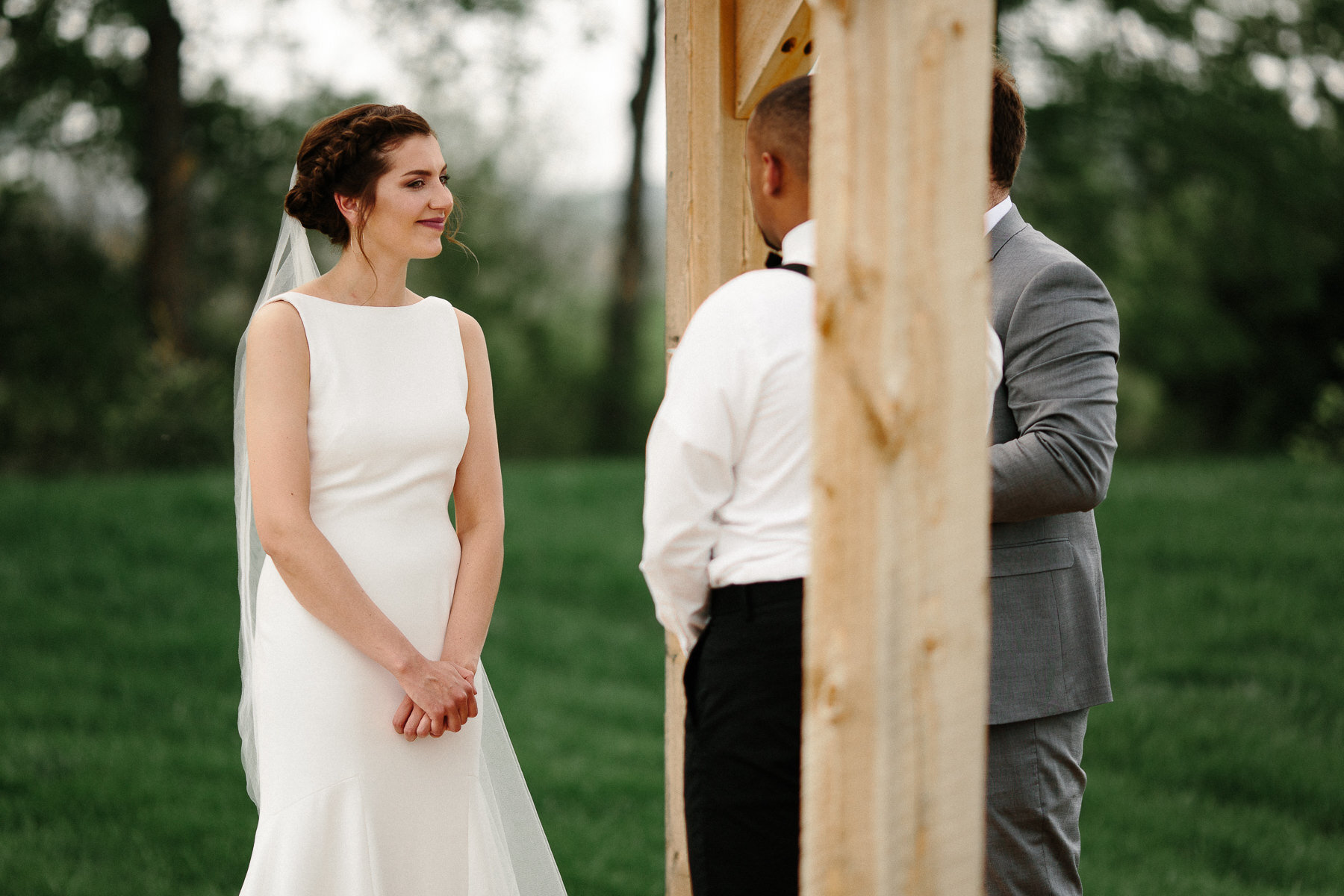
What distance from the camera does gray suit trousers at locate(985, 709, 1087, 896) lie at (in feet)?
7.70

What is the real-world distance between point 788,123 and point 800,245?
191 mm

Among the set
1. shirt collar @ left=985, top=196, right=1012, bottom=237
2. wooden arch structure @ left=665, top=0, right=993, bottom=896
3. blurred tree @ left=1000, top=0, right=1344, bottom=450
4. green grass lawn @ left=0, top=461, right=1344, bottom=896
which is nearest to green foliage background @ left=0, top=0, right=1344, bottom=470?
blurred tree @ left=1000, top=0, right=1344, bottom=450

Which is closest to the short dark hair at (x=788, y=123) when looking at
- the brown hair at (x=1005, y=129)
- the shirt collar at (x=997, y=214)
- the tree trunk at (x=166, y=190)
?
the brown hair at (x=1005, y=129)

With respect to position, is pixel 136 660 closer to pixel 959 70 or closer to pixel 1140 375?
pixel 959 70

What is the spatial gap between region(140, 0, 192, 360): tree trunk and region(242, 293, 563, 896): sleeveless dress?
11.1 m

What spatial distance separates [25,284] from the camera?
14688 mm

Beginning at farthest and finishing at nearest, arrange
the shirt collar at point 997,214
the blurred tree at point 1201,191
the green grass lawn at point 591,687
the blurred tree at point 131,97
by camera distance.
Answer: the blurred tree at point 1201,191 → the blurred tree at point 131,97 → the green grass lawn at point 591,687 → the shirt collar at point 997,214

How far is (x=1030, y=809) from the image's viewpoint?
235 cm

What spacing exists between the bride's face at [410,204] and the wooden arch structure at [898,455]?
1.17 m

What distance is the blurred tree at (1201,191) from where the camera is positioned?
15.6 meters

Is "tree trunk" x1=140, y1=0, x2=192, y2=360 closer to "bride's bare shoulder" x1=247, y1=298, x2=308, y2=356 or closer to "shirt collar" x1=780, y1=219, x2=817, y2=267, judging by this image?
"bride's bare shoulder" x1=247, y1=298, x2=308, y2=356

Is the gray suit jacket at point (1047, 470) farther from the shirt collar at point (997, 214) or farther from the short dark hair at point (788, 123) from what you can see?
the short dark hair at point (788, 123)

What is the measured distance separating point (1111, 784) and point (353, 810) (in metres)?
4.09

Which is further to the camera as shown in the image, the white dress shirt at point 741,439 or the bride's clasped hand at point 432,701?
the bride's clasped hand at point 432,701
